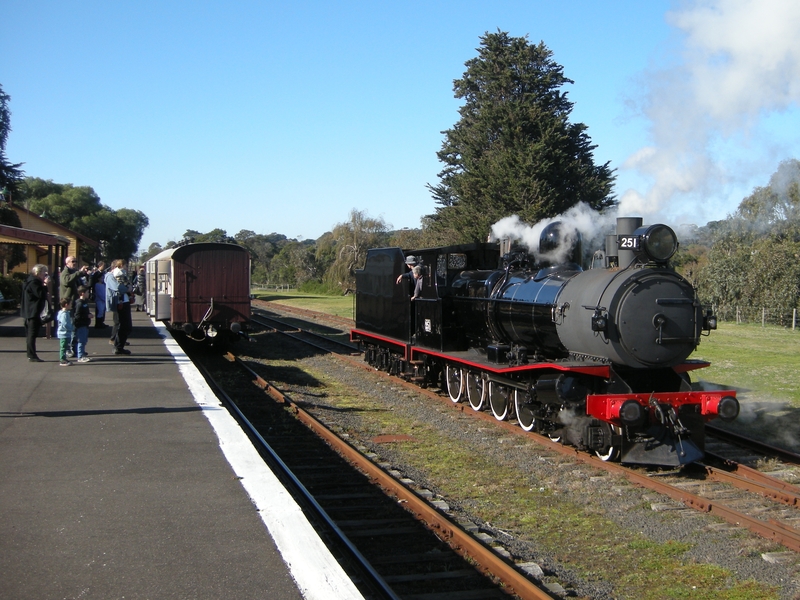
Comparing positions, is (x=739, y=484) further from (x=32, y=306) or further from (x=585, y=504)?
(x=32, y=306)

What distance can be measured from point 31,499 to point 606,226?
8.09 metres

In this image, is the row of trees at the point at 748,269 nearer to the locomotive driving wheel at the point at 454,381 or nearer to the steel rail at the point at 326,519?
the locomotive driving wheel at the point at 454,381

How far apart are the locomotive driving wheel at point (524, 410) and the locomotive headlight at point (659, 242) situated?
230 cm

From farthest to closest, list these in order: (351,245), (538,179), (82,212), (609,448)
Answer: (82,212)
(351,245)
(538,179)
(609,448)

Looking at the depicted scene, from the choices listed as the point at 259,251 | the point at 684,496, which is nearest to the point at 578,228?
the point at 684,496

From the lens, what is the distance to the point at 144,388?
32.3 ft

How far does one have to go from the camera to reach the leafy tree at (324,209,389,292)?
5400 cm

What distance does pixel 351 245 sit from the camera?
5425 centimetres

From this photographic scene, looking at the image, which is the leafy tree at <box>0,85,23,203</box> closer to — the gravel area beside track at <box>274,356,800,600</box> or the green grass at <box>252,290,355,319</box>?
the green grass at <box>252,290,355,319</box>

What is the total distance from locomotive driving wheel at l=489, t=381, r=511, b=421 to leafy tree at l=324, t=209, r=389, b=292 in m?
42.3

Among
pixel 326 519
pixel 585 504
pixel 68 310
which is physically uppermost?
pixel 68 310

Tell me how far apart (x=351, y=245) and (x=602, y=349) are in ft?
154

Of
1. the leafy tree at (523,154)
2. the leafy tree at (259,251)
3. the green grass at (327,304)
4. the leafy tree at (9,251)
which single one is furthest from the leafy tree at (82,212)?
the leafy tree at (523,154)

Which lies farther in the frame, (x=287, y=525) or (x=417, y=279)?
(x=417, y=279)
